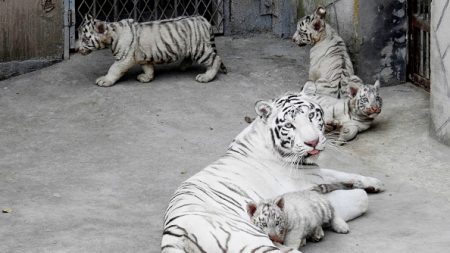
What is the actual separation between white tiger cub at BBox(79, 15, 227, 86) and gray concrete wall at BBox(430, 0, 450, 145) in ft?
6.71

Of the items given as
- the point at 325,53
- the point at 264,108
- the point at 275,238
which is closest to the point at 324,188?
the point at 264,108

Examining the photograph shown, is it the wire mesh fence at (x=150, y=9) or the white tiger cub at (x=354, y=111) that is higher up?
the wire mesh fence at (x=150, y=9)

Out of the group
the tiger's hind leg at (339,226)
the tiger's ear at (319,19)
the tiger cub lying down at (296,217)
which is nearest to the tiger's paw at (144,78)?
the tiger's ear at (319,19)

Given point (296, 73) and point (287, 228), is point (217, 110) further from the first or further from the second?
point (287, 228)

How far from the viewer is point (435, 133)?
7820 millimetres

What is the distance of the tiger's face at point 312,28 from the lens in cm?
895

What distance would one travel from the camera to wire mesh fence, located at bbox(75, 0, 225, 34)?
9.85 m

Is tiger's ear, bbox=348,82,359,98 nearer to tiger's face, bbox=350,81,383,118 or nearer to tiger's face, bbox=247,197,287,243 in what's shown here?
tiger's face, bbox=350,81,383,118

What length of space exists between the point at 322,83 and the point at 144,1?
208cm

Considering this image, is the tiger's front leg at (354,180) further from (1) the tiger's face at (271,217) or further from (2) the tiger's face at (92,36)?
(2) the tiger's face at (92,36)

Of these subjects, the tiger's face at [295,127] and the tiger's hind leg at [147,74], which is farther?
the tiger's hind leg at [147,74]

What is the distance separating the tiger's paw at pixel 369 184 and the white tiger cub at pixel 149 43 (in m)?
2.56

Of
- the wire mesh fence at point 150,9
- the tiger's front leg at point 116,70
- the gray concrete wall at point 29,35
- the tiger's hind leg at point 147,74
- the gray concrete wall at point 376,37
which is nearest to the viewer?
the gray concrete wall at point 376,37

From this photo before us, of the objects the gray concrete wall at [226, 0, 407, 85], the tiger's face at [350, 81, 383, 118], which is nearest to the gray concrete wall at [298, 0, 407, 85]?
the gray concrete wall at [226, 0, 407, 85]
